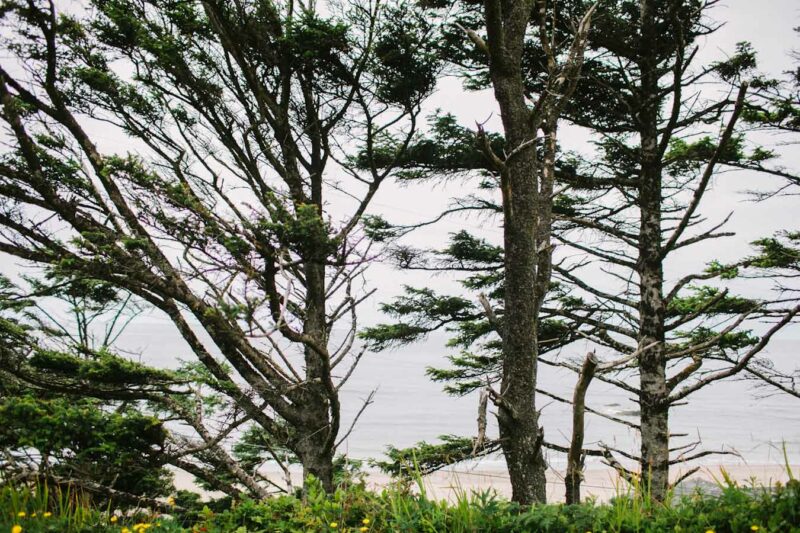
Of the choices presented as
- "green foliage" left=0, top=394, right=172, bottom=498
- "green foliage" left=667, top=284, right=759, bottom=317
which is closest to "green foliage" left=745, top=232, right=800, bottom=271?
"green foliage" left=667, top=284, right=759, bottom=317

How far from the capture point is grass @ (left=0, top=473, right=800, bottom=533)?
7.30 feet

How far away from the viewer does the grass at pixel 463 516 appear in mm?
2227

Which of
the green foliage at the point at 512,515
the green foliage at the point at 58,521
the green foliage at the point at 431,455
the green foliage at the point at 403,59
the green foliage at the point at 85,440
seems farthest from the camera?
the green foliage at the point at 431,455

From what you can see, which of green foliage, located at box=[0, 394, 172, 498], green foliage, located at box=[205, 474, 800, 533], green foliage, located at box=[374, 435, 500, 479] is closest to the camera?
green foliage, located at box=[205, 474, 800, 533]

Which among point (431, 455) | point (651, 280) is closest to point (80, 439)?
point (431, 455)

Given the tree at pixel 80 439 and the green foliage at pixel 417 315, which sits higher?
the green foliage at pixel 417 315

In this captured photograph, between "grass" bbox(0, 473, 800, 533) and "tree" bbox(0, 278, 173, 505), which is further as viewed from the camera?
"tree" bbox(0, 278, 173, 505)

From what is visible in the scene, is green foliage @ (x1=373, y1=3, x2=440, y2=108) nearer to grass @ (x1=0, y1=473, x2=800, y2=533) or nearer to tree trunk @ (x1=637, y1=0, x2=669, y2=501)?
tree trunk @ (x1=637, y1=0, x2=669, y2=501)

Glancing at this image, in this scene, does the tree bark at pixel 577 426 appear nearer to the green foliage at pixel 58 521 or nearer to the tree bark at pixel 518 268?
the tree bark at pixel 518 268

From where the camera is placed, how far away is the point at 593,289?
827 cm

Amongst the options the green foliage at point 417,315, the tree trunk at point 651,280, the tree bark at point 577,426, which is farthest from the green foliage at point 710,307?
the tree bark at point 577,426

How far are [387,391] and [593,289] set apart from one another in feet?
88.0

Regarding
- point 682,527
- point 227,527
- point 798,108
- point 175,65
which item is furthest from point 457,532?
point 798,108

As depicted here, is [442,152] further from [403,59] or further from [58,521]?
[58,521]
